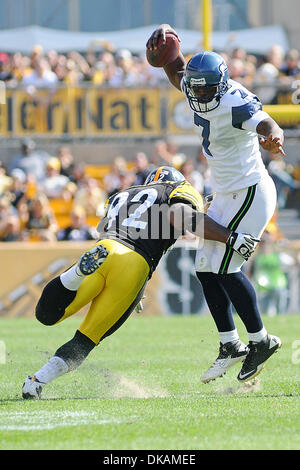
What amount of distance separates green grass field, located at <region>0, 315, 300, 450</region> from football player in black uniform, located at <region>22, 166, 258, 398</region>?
0.30 m

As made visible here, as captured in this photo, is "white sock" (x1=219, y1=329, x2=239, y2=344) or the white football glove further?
"white sock" (x1=219, y1=329, x2=239, y2=344)

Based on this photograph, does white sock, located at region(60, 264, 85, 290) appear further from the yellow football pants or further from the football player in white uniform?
the football player in white uniform

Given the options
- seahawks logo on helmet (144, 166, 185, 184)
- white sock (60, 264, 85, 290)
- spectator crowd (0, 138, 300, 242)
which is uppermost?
seahawks logo on helmet (144, 166, 185, 184)

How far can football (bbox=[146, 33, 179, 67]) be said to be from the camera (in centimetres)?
640

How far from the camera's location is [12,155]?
15.0 metres

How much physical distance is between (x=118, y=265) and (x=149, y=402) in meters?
0.84

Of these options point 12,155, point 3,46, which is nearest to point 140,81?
point 12,155

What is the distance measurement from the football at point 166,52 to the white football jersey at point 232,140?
0.77 meters

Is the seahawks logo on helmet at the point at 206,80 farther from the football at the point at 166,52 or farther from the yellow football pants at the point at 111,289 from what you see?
the yellow football pants at the point at 111,289

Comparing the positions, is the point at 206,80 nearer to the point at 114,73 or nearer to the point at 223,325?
the point at 223,325

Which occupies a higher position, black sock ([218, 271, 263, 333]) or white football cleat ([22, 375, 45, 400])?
black sock ([218, 271, 263, 333])

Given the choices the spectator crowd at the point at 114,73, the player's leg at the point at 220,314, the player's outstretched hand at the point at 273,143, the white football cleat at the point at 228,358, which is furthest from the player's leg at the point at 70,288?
the spectator crowd at the point at 114,73

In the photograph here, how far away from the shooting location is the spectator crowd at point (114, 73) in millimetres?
14398

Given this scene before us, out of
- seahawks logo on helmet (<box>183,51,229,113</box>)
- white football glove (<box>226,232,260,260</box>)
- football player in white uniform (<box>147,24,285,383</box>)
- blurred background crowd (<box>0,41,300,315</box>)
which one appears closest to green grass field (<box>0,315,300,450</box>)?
football player in white uniform (<box>147,24,285,383</box>)
